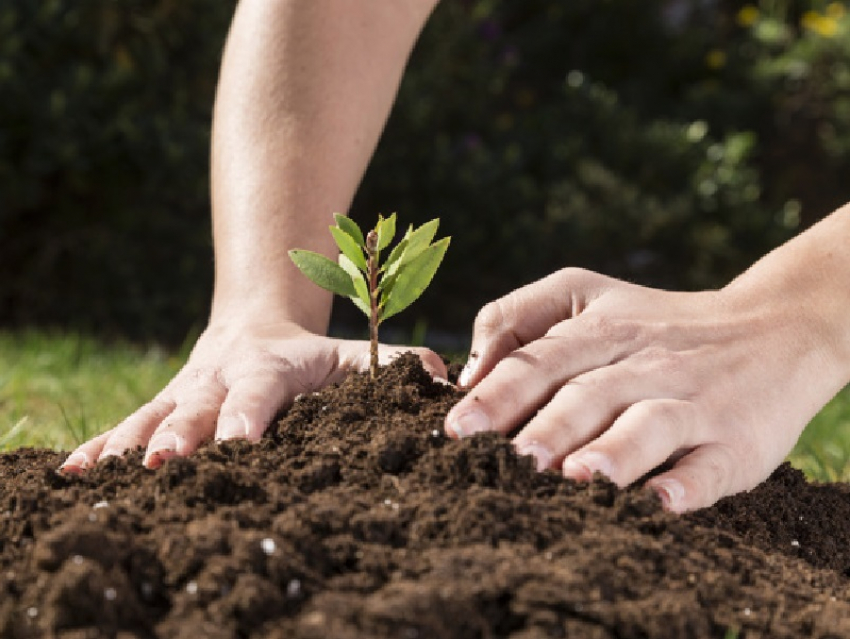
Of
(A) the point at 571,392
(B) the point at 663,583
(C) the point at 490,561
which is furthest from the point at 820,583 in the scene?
(C) the point at 490,561

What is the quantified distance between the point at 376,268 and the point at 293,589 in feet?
2.15

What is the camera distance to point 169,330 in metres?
5.11

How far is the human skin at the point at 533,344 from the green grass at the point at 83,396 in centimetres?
64

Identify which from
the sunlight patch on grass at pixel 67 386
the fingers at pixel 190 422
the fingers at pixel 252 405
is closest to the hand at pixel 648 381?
the fingers at pixel 252 405

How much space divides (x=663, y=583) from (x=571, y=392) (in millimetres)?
389

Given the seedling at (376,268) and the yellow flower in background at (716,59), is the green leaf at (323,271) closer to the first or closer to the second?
the seedling at (376,268)

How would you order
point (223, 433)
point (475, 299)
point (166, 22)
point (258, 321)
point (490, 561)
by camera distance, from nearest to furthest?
point (490, 561)
point (223, 433)
point (258, 321)
point (166, 22)
point (475, 299)

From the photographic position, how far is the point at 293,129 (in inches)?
93.3

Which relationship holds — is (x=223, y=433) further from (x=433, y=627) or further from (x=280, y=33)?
(x=280, y=33)

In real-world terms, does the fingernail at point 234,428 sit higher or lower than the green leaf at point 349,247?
lower

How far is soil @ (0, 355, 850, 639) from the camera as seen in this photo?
1.20 meters

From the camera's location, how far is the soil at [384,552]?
3.95 ft

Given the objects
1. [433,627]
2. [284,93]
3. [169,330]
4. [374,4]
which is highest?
[374,4]

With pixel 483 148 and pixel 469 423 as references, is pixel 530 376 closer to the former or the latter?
pixel 469 423
